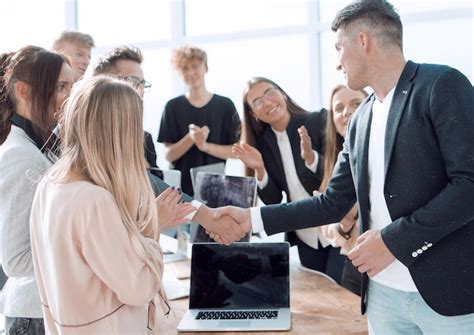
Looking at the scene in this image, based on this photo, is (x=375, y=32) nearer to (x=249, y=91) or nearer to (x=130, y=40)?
(x=249, y=91)

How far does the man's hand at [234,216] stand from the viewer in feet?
7.29

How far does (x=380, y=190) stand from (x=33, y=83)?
1.08 meters

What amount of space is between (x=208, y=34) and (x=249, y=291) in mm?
3491

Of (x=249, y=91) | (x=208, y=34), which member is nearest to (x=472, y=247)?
(x=249, y=91)

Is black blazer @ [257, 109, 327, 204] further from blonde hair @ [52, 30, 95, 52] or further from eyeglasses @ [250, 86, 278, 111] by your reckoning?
blonde hair @ [52, 30, 95, 52]

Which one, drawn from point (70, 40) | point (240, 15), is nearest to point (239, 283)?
point (70, 40)

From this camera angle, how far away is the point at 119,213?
54.0 inches

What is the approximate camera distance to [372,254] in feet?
5.20

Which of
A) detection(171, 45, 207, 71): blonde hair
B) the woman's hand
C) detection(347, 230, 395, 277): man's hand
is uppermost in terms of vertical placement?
detection(171, 45, 207, 71): blonde hair

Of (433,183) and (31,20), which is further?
(31,20)

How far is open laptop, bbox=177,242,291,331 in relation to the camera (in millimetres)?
1966

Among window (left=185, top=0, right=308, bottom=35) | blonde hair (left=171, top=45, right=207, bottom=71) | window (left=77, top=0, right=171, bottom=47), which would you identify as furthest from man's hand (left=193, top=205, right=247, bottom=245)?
window (left=77, top=0, right=171, bottom=47)

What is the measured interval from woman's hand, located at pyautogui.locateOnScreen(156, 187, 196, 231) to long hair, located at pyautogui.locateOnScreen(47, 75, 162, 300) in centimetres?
37

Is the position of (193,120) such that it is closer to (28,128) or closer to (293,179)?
(293,179)
